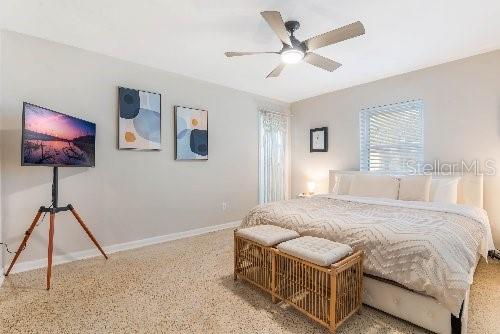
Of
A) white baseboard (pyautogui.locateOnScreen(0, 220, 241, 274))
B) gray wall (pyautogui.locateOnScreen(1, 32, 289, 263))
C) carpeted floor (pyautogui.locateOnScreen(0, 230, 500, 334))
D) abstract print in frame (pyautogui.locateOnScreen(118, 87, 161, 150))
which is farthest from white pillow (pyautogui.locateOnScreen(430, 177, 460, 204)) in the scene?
abstract print in frame (pyautogui.locateOnScreen(118, 87, 161, 150))

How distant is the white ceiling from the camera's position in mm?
2184

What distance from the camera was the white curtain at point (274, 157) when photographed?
4961 mm

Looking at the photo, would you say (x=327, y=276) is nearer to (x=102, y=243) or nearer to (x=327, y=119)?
(x=102, y=243)

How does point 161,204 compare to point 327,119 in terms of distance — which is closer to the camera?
point 161,204

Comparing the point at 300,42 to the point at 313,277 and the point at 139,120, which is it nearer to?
the point at 313,277

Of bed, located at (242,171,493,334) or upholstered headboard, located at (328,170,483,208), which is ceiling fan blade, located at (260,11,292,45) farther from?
upholstered headboard, located at (328,170,483,208)

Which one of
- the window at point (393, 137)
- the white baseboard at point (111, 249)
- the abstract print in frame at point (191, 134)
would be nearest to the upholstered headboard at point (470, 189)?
the window at point (393, 137)

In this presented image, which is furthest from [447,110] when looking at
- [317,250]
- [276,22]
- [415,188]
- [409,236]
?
[317,250]

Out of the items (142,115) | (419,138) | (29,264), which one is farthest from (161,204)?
(419,138)

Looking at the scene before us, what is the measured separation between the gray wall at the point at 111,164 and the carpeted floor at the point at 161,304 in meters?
0.63

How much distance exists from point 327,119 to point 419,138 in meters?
1.58

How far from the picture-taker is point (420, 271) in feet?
5.14

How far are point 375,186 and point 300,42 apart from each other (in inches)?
87.1

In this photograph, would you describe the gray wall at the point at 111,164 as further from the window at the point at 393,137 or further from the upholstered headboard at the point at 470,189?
the upholstered headboard at the point at 470,189
